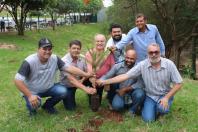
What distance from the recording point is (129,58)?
8.02 m

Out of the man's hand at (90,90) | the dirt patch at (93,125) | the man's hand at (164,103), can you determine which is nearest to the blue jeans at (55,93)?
the man's hand at (90,90)

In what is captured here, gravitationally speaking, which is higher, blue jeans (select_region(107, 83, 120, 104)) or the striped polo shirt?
the striped polo shirt

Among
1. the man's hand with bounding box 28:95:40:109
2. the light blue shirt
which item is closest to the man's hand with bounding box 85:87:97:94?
the man's hand with bounding box 28:95:40:109

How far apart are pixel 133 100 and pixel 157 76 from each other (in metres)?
0.73

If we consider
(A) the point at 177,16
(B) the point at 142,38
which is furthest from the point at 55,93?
(A) the point at 177,16

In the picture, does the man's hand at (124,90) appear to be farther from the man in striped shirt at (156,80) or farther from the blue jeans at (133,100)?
the man in striped shirt at (156,80)

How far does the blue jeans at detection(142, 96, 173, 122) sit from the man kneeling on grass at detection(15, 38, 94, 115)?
122 cm

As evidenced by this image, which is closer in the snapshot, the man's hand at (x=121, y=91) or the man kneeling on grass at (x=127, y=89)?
the man kneeling on grass at (x=127, y=89)

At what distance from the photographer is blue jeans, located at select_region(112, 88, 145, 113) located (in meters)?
7.83

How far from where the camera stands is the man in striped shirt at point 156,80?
7.50 meters

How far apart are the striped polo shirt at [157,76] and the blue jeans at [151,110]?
10 cm

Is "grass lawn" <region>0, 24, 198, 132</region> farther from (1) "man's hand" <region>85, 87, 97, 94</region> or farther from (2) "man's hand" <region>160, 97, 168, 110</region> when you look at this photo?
(1) "man's hand" <region>85, 87, 97, 94</region>

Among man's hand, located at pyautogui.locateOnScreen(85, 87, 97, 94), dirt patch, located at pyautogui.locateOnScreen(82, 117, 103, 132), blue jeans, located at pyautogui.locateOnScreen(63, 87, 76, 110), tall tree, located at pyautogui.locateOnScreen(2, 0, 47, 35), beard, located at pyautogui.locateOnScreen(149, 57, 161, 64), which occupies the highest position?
tall tree, located at pyautogui.locateOnScreen(2, 0, 47, 35)

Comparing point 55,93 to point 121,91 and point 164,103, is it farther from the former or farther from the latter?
point 164,103
